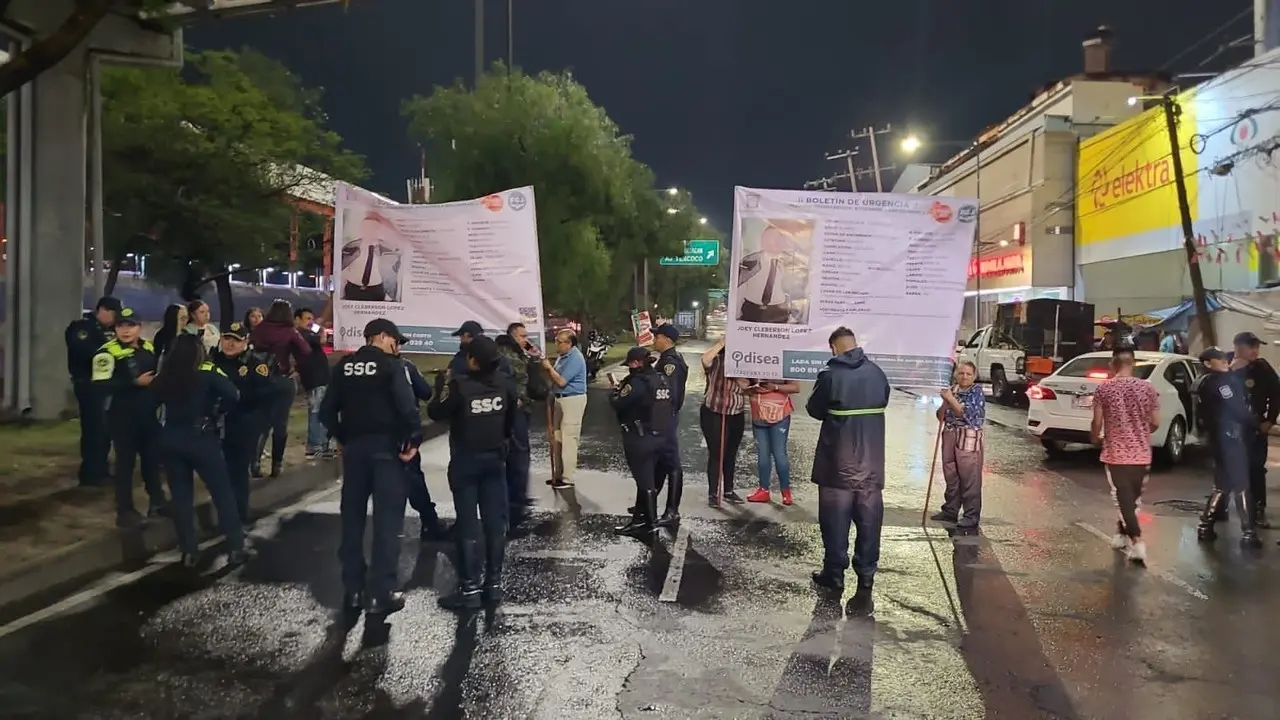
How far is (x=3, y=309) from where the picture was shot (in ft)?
48.2

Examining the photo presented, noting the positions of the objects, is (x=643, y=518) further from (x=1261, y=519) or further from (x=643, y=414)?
(x=1261, y=519)

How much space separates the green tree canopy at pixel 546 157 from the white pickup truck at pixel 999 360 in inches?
433

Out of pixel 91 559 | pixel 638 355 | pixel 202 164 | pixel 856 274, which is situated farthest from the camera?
pixel 202 164

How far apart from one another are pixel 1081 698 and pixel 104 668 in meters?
4.95

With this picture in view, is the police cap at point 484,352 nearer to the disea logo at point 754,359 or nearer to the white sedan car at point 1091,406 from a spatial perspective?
the disea logo at point 754,359

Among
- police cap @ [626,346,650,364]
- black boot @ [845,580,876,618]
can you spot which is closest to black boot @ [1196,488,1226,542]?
black boot @ [845,580,876,618]

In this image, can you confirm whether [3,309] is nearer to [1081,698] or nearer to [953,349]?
[953,349]

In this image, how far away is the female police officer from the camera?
6.64m

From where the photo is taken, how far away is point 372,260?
8.54m

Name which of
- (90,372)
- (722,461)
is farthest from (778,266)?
(90,372)

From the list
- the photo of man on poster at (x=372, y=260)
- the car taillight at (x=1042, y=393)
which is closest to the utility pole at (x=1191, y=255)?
the car taillight at (x=1042, y=393)

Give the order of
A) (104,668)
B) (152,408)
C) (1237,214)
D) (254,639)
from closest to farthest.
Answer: (104,668), (254,639), (152,408), (1237,214)

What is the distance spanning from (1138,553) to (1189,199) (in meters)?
23.0

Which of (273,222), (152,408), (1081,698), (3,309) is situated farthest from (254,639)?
(273,222)
